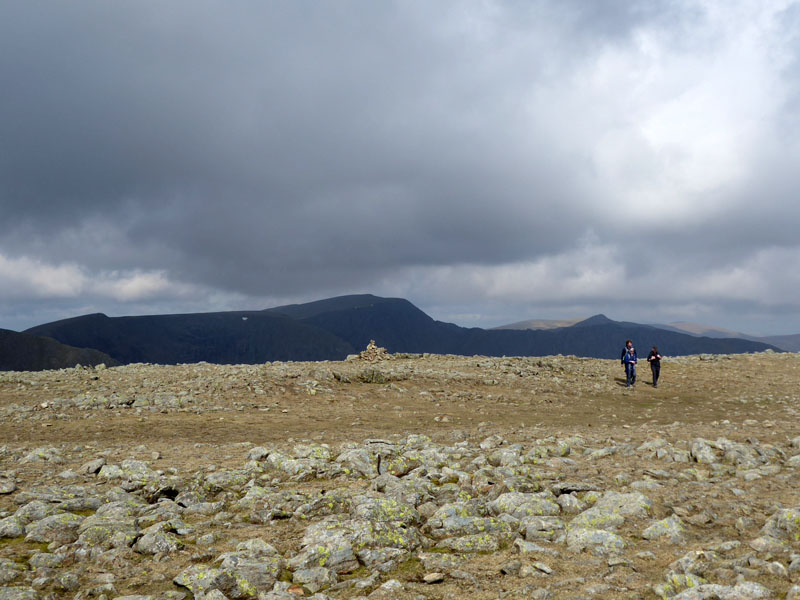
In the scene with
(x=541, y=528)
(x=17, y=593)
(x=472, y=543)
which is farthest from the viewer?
(x=541, y=528)

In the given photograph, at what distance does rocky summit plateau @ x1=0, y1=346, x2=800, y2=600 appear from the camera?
5.74 metres

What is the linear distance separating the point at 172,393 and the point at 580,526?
20.0 m

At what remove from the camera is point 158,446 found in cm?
1370

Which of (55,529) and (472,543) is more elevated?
(55,529)

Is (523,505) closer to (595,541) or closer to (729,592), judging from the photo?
(595,541)

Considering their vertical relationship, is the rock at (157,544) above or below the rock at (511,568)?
above

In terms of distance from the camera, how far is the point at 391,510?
7668 mm

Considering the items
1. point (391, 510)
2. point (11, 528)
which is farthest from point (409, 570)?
point (11, 528)

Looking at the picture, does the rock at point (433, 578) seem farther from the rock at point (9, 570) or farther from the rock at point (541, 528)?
the rock at point (9, 570)

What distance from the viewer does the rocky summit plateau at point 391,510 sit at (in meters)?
5.74

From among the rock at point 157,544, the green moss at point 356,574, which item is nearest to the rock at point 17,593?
the rock at point 157,544

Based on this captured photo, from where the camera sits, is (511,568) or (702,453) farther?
(702,453)

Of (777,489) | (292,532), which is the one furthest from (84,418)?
(777,489)

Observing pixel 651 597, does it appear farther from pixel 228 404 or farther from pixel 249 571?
pixel 228 404
